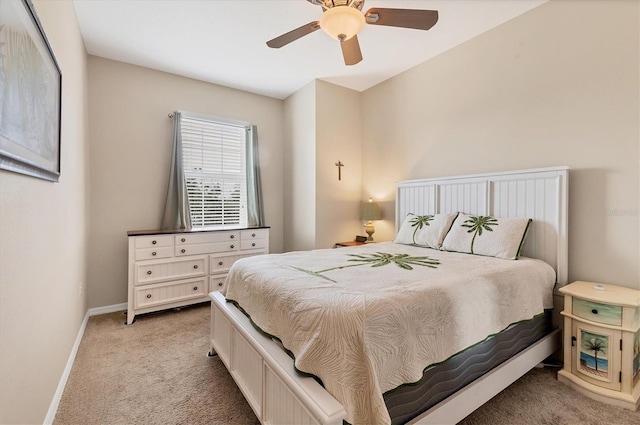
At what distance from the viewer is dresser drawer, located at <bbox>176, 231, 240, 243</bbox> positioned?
127 inches

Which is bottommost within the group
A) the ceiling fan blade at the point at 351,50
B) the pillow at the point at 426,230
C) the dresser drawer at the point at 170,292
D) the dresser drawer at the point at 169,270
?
the dresser drawer at the point at 170,292

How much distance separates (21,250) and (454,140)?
3472 millimetres

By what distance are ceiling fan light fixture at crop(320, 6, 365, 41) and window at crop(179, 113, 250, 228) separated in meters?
2.61

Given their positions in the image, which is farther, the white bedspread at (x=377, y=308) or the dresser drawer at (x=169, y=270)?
the dresser drawer at (x=169, y=270)

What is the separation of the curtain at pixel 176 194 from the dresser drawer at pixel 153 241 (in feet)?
1.30

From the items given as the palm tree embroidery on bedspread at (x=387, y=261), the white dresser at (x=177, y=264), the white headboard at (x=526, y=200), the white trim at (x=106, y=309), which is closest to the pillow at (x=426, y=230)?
the white headboard at (x=526, y=200)

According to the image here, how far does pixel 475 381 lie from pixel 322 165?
296cm

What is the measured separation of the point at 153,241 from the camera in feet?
10.0

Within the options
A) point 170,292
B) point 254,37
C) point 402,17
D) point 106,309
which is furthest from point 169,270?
point 402,17

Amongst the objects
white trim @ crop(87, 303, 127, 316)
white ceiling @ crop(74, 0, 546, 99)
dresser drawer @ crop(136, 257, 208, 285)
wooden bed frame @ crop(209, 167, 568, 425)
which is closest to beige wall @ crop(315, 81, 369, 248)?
white ceiling @ crop(74, 0, 546, 99)

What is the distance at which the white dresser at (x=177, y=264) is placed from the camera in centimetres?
297

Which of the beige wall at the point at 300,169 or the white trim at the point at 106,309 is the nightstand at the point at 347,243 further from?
the white trim at the point at 106,309

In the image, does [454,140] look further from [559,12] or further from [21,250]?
[21,250]

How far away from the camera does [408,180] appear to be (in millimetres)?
3535
